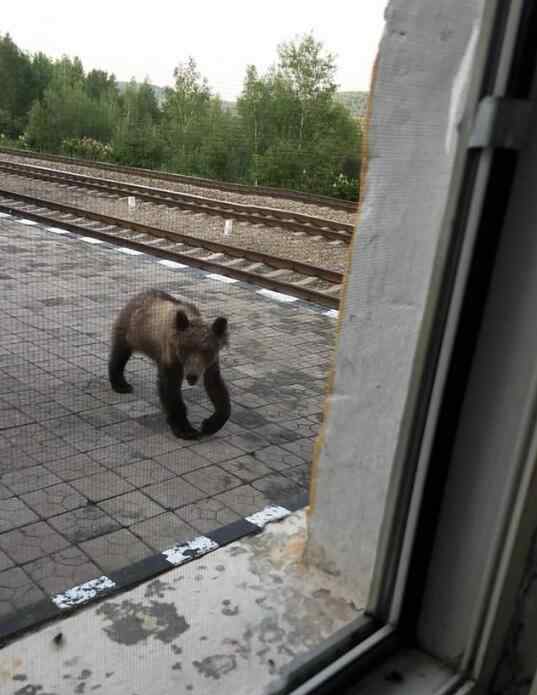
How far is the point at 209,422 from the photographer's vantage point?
416 cm

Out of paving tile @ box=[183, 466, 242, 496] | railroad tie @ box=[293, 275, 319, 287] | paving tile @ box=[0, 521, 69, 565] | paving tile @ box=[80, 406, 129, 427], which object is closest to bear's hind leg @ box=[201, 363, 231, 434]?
paving tile @ box=[183, 466, 242, 496]

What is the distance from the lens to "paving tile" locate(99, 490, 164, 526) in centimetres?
314

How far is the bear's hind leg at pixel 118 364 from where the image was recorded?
457 cm

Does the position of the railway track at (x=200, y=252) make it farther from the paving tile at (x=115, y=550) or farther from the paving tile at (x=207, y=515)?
the paving tile at (x=115, y=550)

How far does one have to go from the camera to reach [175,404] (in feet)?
13.3

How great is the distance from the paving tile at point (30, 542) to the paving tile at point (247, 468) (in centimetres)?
107

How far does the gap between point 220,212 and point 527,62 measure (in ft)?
29.3

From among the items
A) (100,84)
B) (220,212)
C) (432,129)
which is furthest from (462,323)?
(220,212)

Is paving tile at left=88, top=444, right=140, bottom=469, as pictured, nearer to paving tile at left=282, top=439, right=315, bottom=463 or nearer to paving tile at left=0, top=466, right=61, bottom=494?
paving tile at left=0, top=466, right=61, bottom=494

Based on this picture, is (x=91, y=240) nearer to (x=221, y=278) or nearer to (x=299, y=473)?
(x=221, y=278)

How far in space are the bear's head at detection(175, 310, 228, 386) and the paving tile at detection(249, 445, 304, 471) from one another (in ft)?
1.98

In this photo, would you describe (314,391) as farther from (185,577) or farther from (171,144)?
(185,577)

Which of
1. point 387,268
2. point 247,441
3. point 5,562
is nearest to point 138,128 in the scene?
point 387,268

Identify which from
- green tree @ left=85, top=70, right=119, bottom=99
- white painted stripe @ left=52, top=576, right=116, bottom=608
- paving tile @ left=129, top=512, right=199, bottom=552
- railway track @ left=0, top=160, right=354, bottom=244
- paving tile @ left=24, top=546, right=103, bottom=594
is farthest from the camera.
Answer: railway track @ left=0, top=160, right=354, bottom=244
